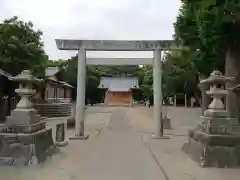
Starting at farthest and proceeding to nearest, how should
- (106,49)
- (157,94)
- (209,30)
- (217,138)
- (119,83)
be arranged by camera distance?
1. (119,83)
2. (157,94)
3. (106,49)
4. (209,30)
5. (217,138)

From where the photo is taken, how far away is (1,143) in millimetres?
10039

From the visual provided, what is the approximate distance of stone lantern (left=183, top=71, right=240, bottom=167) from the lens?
974 cm

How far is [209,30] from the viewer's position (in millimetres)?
11641

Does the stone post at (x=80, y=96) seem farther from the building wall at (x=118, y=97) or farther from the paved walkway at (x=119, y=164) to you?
the building wall at (x=118, y=97)

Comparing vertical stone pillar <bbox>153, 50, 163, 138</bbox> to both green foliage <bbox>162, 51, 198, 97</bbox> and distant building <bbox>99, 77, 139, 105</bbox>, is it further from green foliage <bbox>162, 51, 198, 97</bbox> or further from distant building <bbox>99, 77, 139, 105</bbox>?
distant building <bbox>99, 77, 139, 105</bbox>

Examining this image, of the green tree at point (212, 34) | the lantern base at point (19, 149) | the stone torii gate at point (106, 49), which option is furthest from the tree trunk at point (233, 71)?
the lantern base at point (19, 149)

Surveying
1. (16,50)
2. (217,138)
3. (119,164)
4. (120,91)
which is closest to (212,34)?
(217,138)

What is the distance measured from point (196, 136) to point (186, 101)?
47037 millimetres

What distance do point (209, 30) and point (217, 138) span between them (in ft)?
11.5

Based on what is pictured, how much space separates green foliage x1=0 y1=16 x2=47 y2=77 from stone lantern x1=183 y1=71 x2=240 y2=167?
13228 mm

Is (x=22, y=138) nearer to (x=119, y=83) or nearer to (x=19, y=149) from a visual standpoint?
(x=19, y=149)

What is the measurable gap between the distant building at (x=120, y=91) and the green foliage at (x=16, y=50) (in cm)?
5181

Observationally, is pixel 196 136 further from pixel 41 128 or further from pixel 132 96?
pixel 132 96

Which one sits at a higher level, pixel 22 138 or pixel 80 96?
pixel 80 96
